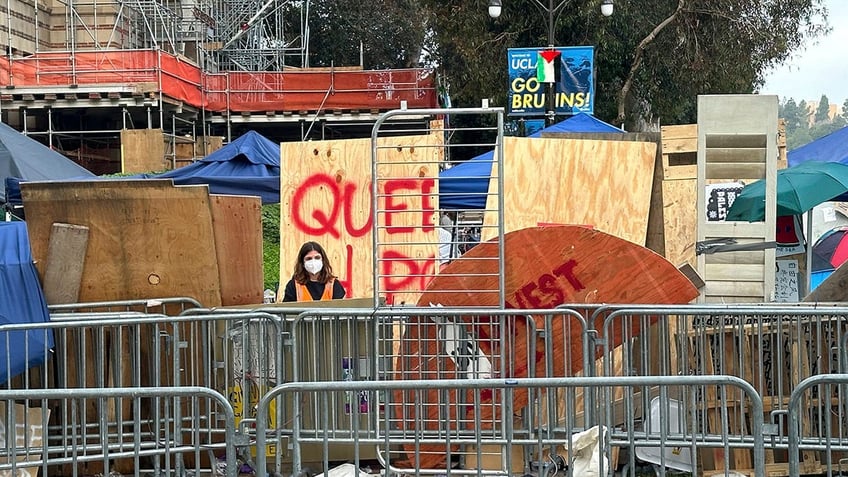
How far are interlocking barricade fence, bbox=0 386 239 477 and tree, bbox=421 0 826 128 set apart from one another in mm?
24223

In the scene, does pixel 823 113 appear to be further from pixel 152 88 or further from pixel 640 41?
pixel 152 88

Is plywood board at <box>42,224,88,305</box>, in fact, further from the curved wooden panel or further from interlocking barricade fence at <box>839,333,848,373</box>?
interlocking barricade fence at <box>839,333,848,373</box>

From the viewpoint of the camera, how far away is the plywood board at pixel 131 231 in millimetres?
8109

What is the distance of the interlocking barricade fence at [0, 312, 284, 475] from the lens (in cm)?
739

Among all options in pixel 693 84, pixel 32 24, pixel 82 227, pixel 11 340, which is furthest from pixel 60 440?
pixel 32 24

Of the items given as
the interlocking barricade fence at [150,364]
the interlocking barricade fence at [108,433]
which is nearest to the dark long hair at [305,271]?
the interlocking barricade fence at [150,364]

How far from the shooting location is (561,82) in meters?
21.6

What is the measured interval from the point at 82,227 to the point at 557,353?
12.2 feet

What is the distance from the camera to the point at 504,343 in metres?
7.27

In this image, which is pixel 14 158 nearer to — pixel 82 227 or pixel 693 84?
pixel 82 227

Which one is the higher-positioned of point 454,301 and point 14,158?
point 14,158

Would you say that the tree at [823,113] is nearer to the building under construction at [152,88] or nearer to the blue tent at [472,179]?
the building under construction at [152,88]

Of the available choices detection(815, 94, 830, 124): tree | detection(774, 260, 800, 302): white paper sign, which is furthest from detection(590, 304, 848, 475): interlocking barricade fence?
detection(815, 94, 830, 124): tree

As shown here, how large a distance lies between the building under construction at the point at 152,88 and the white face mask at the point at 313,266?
71.1 feet
